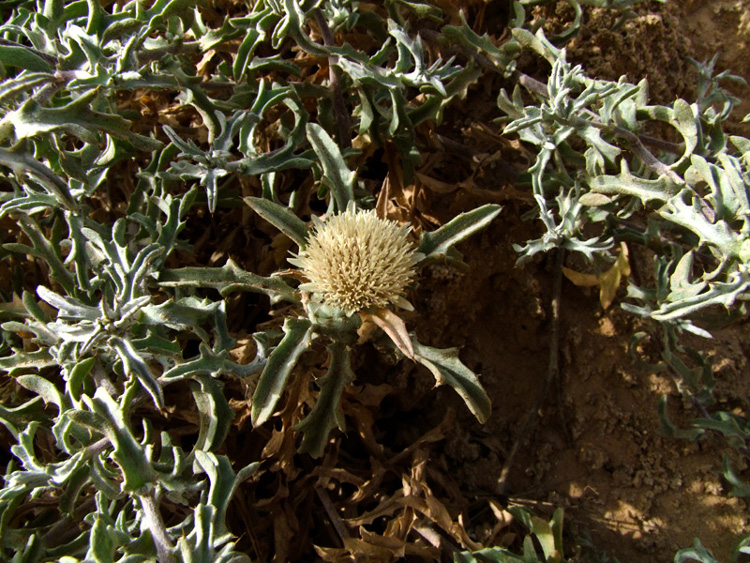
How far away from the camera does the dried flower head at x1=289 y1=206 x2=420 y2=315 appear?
1440 mm

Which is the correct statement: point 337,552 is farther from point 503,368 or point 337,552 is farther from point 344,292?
point 503,368

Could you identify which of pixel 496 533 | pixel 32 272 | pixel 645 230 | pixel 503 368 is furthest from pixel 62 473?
pixel 645 230

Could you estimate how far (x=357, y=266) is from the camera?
1.45 meters

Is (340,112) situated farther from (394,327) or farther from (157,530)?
(157,530)

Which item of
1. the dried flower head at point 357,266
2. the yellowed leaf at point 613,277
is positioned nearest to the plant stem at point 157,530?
the dried flower head at point 357,266

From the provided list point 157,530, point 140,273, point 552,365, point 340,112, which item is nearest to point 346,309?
point 140,273

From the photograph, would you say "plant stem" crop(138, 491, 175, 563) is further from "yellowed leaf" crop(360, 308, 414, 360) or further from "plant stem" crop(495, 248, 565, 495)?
"plant stem" crop(495, 248, 565, 495)

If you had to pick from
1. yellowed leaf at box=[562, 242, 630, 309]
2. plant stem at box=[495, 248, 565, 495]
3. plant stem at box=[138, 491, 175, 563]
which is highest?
plant stem at box=[138, 491, 175, 563]

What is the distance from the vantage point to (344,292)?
4.75ft

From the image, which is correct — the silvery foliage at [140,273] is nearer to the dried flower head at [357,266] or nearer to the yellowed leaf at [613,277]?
the dried flower head at [357,266]

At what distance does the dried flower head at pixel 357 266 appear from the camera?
4.73 ft

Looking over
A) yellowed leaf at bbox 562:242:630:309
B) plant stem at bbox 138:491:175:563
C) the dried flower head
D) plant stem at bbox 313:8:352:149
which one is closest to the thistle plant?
the dried flower head

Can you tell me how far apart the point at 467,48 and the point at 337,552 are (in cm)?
161

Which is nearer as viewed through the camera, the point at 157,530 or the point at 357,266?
the point at 157,530
